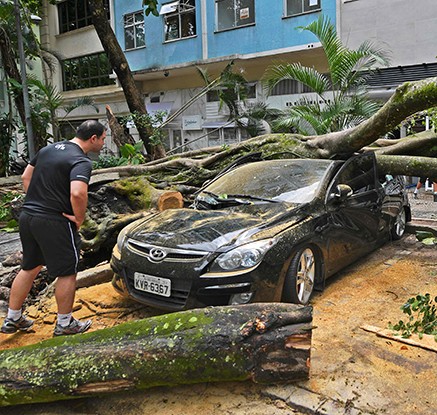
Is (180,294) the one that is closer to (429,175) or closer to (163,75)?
(429,175)

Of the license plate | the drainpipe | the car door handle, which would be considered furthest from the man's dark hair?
the drainpipe

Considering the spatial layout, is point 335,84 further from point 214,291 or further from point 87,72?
point 87,72

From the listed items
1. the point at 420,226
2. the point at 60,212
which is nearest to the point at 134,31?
the point at 420,226

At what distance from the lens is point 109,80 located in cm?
2342

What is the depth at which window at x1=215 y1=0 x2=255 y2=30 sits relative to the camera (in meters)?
17.1

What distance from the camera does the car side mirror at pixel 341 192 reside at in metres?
5.06

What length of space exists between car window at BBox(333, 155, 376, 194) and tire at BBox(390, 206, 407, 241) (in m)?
1.12

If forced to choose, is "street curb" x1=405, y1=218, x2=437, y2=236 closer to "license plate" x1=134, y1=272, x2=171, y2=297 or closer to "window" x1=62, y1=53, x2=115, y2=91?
"license plate" x1=134, y1=272, x2=171, y2=297

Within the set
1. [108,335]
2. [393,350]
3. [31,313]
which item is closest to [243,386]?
[108,335]

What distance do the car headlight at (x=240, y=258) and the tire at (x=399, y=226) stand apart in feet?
12.2

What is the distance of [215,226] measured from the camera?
436cm

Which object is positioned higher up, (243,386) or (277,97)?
(277,97)

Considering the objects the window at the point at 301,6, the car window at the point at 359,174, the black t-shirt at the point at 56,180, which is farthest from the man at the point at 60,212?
the window at the point at 301,6

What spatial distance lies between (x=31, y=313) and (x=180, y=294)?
1795mm
